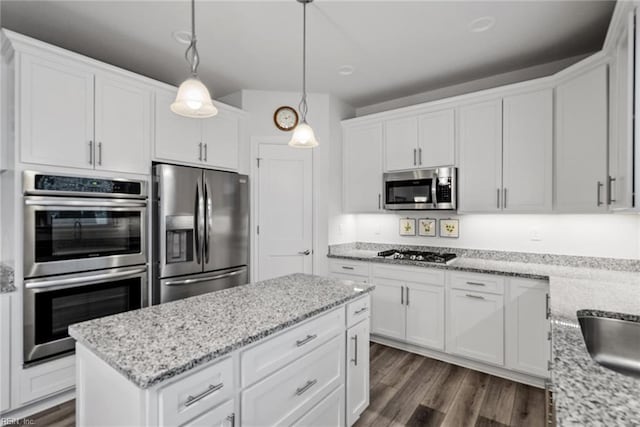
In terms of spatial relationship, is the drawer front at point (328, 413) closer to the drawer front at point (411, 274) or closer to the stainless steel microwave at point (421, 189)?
the drawer front at point (411, 274)

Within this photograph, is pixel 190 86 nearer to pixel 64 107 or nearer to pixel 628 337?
pixel 64 107

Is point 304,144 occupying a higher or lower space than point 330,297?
higher

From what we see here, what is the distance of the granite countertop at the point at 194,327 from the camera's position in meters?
1.04


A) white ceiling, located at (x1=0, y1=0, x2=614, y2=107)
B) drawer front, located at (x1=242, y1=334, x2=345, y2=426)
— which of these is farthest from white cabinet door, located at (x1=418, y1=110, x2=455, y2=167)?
drawer front, located at (x1=242, y1=334, x2=345, y2=426)

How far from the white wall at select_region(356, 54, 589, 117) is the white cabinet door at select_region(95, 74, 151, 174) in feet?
8.54

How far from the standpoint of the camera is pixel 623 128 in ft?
5.40

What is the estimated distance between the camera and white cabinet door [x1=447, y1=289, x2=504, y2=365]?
266 cm

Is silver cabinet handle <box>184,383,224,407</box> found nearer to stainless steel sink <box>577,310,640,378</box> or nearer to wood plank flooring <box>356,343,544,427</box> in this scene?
wood plank flooring <box>356,343,544,427</box>

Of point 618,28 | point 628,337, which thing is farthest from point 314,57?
point 628,337

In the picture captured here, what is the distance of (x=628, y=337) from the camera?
1.34 meters

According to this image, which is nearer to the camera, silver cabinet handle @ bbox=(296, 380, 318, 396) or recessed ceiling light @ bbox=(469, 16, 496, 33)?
silver cabinet handle @ bbox=(296, 380, 318, 396)

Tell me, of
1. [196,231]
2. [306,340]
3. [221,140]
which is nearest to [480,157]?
[306,340]

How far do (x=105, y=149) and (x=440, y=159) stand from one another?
9.70 feet

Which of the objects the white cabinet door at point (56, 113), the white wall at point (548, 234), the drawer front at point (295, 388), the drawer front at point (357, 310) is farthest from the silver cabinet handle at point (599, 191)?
the white cabinet door at point (56, 113)
